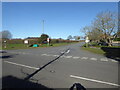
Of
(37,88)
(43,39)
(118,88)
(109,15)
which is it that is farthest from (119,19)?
(43,39)

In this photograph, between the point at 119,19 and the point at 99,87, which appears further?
the point at 119,19

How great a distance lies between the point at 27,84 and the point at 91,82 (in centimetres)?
302

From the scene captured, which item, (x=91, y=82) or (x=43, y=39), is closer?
(x=91, y=82)

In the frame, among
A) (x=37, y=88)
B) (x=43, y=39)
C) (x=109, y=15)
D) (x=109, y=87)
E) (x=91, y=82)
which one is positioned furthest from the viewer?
(x=43, y=39)

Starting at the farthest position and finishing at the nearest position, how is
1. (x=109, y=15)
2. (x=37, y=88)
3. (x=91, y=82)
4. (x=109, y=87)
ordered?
(x=109, y=15) < (x=91, y=82) < (x=109, y=87) < (x=37, y=88)

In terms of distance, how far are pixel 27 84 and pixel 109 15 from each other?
103ft

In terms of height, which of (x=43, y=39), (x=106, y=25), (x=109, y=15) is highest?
(x=109, y=15)

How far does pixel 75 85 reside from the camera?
4.44 meters

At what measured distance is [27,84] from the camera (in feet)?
14.4

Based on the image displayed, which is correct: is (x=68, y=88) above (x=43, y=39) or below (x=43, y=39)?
below

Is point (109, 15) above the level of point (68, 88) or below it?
above

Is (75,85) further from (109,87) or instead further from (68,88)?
(109,87)

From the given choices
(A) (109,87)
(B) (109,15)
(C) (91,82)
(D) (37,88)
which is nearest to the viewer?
(D) (37,88)

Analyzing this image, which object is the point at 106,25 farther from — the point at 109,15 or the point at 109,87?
the point at 109,87
